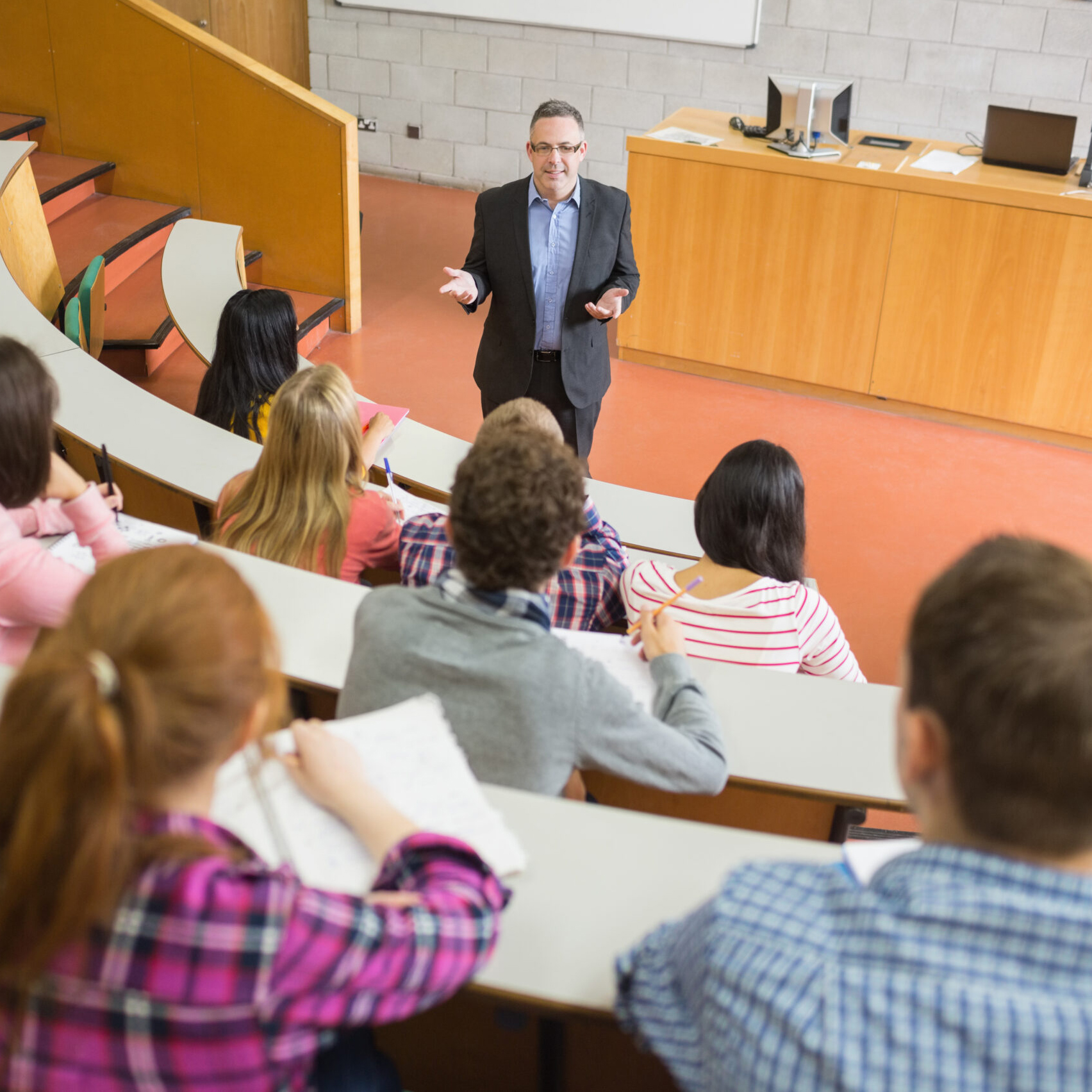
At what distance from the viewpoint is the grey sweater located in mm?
1315

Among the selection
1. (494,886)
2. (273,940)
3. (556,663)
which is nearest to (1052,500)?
(556,663)

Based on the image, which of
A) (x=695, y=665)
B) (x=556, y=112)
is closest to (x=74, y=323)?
(x=556, y=112)

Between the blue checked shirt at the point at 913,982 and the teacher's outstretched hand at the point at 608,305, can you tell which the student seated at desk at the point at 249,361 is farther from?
the blue checked shirt at the point at 913,982

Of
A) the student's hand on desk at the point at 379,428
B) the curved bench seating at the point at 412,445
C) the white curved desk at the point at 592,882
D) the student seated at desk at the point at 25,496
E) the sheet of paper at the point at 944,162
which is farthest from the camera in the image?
the sheet of paper at the point at 944,162

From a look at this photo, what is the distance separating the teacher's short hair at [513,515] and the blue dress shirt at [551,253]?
2043 mm

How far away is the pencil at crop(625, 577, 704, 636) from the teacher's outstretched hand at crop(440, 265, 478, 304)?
1.49 metres

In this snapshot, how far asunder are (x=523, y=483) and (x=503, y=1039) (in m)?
0.75

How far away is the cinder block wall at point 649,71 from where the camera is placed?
231 inches

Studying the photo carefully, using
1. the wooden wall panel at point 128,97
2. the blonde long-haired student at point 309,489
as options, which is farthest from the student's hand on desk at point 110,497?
the wooden wall panel at point 128,97

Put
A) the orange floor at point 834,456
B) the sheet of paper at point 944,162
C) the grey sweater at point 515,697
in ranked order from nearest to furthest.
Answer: the grey sweater at point 515,697 < the orange floor at point 834,456 < the sheet of paper at point 944,162

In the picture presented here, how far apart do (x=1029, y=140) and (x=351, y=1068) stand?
455 cm

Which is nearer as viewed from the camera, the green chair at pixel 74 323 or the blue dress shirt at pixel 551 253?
the blue dress shirt at pixel 551 253

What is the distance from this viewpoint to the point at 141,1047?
2.74 feet

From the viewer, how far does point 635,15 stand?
21.5ft
